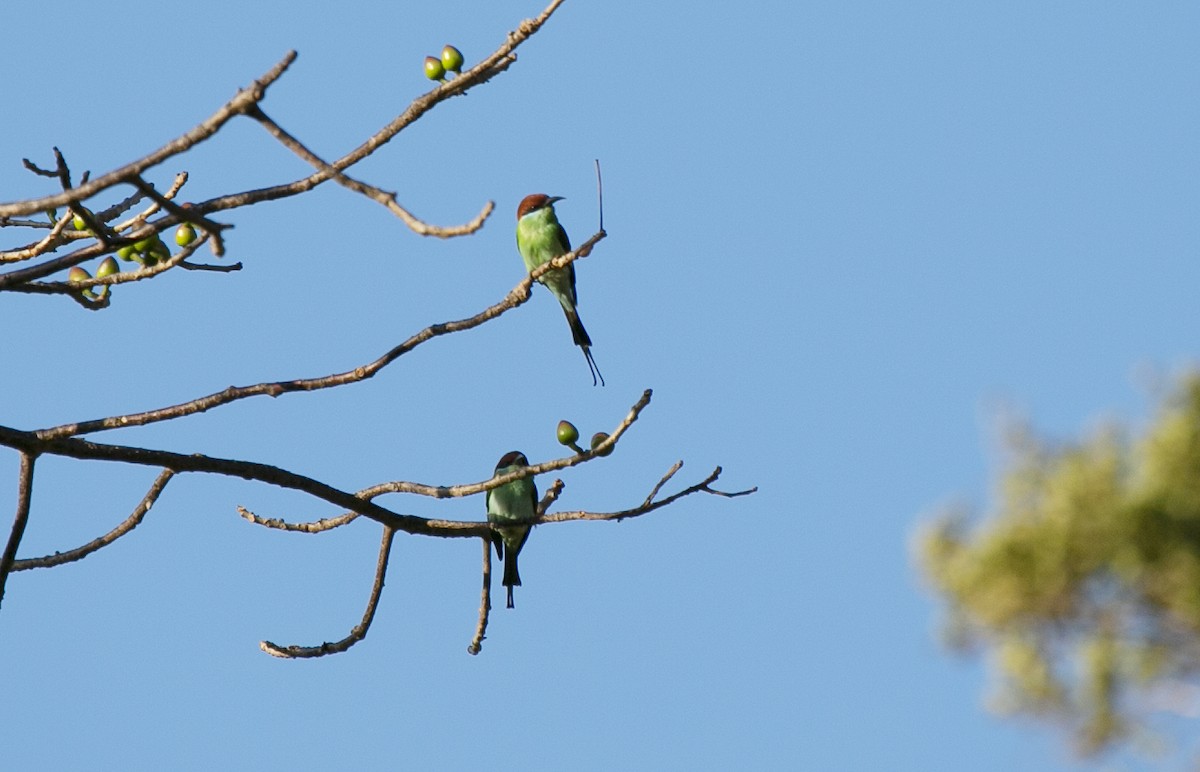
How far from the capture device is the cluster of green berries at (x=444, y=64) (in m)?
3.13

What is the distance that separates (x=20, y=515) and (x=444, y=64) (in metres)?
1.43

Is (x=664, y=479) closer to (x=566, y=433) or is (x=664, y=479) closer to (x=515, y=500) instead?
(x=566, y=433)

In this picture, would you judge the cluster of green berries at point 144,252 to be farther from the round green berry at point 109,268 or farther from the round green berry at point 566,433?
the round green berry at point 566,433

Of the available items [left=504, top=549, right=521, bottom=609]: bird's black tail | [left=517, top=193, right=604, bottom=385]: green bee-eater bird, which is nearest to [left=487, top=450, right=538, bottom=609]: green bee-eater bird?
[left=504, top=549, right=521, bottom=609]: bird's black tail

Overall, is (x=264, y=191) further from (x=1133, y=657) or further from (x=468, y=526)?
(x=1133, y=657)

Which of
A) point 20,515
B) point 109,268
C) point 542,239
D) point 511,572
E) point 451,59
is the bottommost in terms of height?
point 20,515

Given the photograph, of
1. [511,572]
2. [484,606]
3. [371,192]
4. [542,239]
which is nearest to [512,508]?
[511,572]

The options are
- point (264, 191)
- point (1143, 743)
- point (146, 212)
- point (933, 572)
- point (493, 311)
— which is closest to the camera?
point (264, 191)

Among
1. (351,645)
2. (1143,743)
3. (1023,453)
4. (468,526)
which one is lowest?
(351,645)

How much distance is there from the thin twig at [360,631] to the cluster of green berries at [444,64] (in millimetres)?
1190

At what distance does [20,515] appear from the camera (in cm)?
320

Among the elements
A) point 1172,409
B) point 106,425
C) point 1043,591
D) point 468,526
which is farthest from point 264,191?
point 1172,409

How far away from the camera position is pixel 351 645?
12.0ft

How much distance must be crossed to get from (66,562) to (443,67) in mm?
1647
